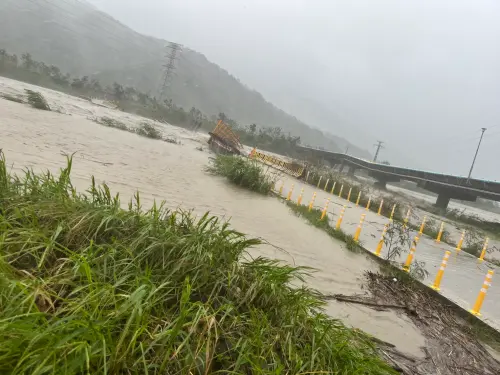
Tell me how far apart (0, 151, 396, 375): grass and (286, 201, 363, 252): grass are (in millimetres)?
6534

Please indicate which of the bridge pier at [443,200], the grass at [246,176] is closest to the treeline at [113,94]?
the bridge pier at [443,200]

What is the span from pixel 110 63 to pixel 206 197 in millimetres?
170804

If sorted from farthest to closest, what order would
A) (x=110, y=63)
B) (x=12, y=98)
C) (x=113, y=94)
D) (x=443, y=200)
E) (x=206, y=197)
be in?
(x=110, y=63), (x=113, y=94), (x=443, y=200), (x=12, y=98), (x=206, y=197)

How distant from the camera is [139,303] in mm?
2412

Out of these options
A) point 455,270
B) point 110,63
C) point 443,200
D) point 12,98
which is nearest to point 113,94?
point 12,98

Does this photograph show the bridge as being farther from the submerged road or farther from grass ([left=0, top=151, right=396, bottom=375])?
grass ([left=0, top=151, right=396, bottom=375])

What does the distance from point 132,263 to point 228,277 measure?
3.06 ft

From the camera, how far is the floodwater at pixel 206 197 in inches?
232

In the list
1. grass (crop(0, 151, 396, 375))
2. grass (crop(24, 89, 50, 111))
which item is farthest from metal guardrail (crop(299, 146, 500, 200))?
grass (crop(24, 89, 50, 111))

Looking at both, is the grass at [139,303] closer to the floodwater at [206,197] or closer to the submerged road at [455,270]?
the floodwater at [206,197]

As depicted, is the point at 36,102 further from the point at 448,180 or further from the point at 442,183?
the point at 448,180

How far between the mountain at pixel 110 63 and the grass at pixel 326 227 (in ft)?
375

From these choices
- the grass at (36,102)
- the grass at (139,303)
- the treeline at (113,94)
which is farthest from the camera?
the treeline at (113,94)

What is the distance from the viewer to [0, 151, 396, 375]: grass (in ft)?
6.73
